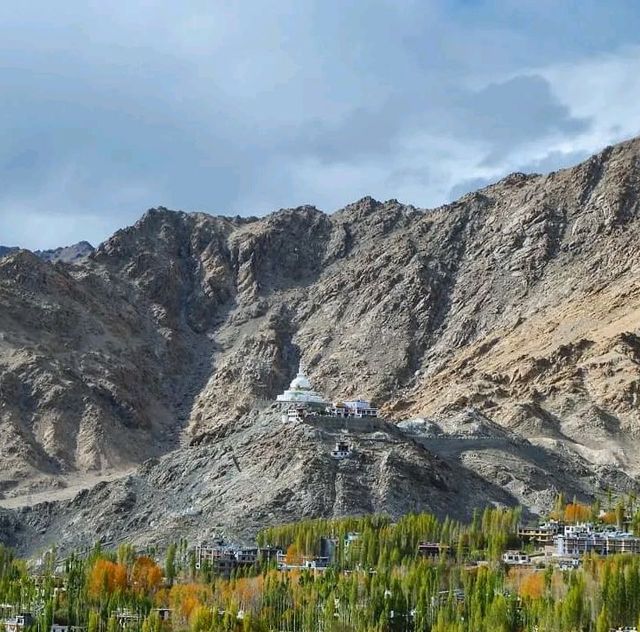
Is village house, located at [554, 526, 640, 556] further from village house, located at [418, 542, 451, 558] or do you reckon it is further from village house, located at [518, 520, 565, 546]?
village house, located at [418, 542, 451, 558]

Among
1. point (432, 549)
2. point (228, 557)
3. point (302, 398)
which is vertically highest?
point (302, 398)

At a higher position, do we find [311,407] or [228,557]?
[311,407]

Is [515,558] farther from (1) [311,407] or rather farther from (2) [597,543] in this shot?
(1) [311,407]

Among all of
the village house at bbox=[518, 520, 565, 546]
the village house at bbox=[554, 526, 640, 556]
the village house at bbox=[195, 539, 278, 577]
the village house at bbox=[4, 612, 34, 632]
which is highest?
the village house at bbox=[518, 520, 565, 546]

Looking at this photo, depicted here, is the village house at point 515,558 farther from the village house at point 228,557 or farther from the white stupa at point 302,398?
the white stupa at point 302,398

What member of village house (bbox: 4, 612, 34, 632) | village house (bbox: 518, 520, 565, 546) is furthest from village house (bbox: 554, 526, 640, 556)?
village house (bbox: 4, 612, 34, 632)

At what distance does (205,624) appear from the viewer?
328 ft

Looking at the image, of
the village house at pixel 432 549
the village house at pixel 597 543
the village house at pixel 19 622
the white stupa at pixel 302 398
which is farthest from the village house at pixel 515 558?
the white stupa at pixel 302 398

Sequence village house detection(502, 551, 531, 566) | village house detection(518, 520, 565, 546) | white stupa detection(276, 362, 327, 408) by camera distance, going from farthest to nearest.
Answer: white stupa detection(276, 362, 327, 408) < village house detection(518, 520, 565, 546) < village house detection(502, 551, 531, 566)

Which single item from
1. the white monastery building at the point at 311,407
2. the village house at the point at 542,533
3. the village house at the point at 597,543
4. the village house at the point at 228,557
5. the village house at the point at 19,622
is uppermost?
the white monastery building at the point at 311,407

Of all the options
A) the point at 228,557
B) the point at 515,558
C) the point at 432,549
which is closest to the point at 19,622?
the point at 228,557

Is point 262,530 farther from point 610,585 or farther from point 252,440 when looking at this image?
point 610,585

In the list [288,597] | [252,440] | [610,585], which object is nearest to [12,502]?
[252,440]

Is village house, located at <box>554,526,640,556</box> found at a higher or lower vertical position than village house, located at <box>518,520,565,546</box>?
lower
